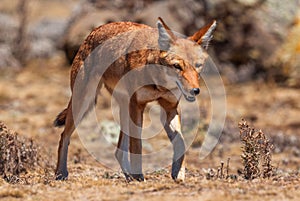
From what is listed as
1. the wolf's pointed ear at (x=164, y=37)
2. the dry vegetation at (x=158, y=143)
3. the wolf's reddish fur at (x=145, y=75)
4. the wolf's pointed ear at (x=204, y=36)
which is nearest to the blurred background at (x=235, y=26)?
the dry vegetation at (x=158, y=143)

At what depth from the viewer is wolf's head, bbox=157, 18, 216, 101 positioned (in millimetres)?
6895

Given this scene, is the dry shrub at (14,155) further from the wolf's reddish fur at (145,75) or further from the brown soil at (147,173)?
the wolf's reddish fur at (145,75)

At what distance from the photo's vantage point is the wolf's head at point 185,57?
6.89 m

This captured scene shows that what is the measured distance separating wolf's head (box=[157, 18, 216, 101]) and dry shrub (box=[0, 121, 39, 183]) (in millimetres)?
2263

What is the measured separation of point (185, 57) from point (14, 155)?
285 cm

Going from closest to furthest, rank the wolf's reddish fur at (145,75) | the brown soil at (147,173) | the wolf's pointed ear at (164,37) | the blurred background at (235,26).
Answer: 1. the brown soil at (147,173)
2. the wolf's reddish fur at (145,75)
3. the wolf's pointed ear at (164,37)
4. the blurred background at (235,26)

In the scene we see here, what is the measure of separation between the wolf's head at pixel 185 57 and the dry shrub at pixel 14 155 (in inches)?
89.1

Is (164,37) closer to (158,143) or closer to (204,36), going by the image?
(204,36)

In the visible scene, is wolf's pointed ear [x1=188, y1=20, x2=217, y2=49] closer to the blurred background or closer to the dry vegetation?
the dry vegetation

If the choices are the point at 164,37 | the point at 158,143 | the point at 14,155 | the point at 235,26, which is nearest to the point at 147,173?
the point at 14,155

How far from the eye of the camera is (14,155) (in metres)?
8.43

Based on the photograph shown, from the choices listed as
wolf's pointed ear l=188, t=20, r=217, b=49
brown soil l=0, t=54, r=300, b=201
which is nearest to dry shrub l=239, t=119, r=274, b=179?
brown soil l=0, t=54, r=300, b=201

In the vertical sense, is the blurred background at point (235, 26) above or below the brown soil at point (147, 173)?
above

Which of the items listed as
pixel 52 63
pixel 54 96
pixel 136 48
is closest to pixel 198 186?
pixel 136 48
